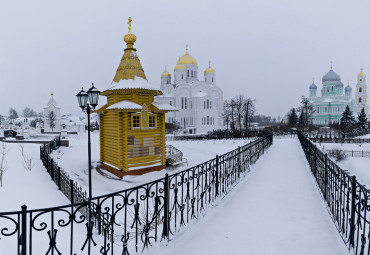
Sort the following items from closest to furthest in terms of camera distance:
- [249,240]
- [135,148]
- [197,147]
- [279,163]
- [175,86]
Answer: [249,240] → [279,163] → [135,148] → [197,147] → [175,86]

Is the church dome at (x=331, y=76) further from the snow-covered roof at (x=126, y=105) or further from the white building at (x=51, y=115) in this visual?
the snow-covered roof at (x=126, y=105)

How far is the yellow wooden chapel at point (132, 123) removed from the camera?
14.3m

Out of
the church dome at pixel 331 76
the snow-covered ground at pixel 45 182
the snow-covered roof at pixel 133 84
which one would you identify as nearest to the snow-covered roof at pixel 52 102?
the snow-covered ground at pixel 45 182

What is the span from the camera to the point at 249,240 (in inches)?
151

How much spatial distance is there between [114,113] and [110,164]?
321 centimetres

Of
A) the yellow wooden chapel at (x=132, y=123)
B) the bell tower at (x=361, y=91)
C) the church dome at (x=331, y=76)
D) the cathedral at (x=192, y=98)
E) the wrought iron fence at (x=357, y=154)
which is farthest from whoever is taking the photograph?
the bell tower at (x=361, y=91)

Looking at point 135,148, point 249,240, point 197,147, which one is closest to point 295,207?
point 249,240

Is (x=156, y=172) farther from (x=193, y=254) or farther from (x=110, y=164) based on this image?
(x=193, y=254)

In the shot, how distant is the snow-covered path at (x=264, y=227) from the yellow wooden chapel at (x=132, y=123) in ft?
29.5

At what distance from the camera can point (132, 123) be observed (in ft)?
47.1

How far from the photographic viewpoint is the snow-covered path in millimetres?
3602

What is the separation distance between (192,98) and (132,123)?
112 ft

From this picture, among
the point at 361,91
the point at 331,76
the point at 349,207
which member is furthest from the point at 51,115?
the point at 361,91

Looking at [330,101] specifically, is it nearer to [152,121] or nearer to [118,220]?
[152,121]
